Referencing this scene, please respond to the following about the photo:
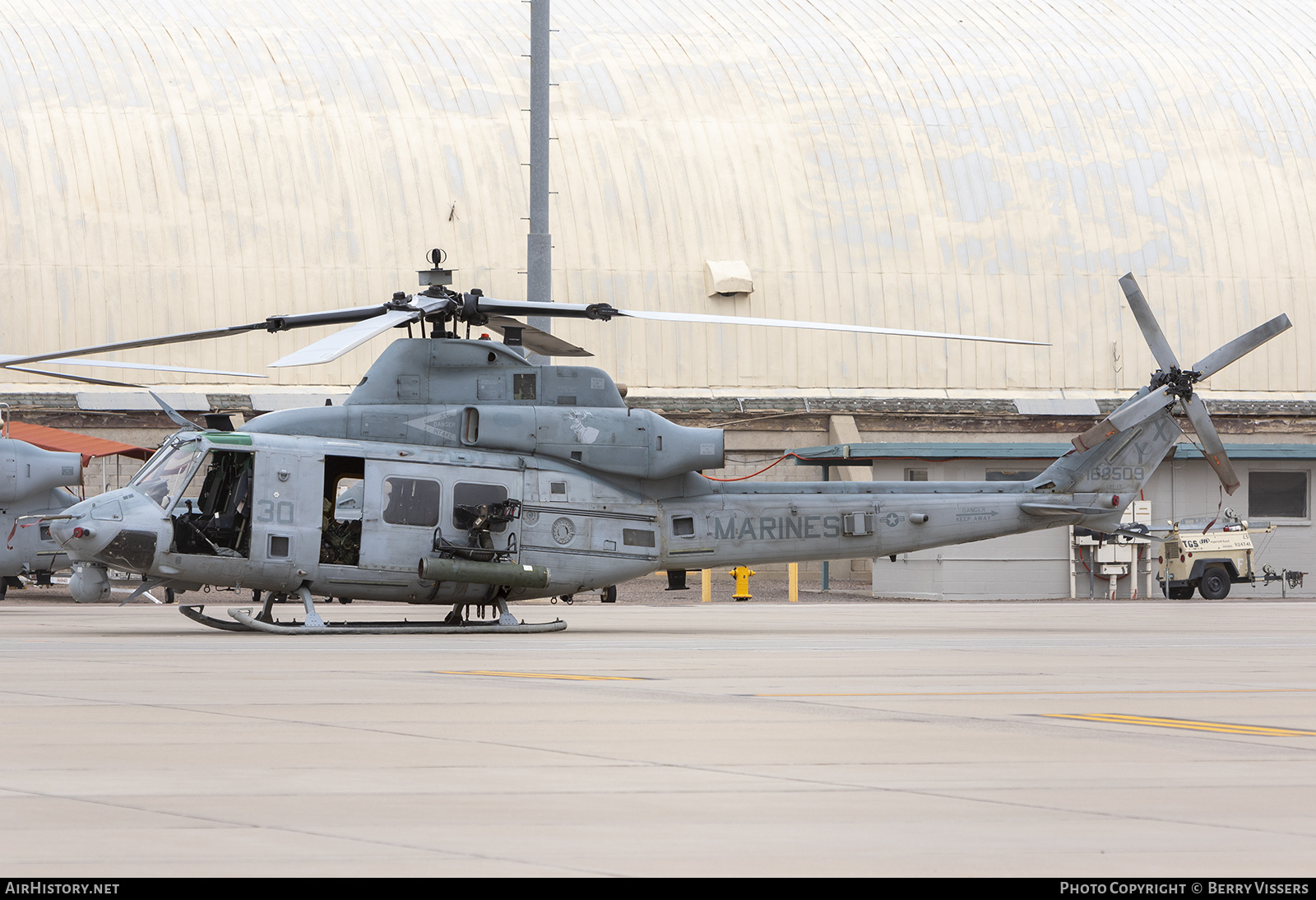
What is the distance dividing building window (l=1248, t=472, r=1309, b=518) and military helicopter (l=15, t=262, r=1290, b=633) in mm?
17452

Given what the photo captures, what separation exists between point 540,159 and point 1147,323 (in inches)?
357

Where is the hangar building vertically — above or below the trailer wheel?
above

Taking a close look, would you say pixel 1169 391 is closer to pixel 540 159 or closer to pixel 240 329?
pixel 540 159

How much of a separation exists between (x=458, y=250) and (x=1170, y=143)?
19.2 metres

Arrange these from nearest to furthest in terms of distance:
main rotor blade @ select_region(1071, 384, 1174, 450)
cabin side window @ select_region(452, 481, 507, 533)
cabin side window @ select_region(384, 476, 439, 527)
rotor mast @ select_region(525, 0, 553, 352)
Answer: cabin side window @ select_region(384, 476, 439, 527) < cabin side window @ select_region(452, 481, 507, 533) < main rotor blade @ select_region(1071, 384, 1174, 450) < rotor mast @ select_region(525, 0, 553, 352)

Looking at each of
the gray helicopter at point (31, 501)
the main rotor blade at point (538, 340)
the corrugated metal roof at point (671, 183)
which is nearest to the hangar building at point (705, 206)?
the corrugated metal roof at point (671, 183)

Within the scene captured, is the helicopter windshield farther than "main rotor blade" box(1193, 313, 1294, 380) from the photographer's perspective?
No

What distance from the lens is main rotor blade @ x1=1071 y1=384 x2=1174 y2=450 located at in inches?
868

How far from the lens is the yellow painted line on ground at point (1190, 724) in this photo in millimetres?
8852

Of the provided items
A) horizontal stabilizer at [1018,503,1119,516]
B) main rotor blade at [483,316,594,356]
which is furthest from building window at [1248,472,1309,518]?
main rotor blade at [483,316,594,356]

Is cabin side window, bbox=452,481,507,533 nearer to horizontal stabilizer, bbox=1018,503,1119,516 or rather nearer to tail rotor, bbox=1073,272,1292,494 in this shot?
horizontal stabilizer, bbox=1018,503,1119,516

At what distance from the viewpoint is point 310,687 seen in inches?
448

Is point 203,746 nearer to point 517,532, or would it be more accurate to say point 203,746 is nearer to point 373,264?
point 517,532
